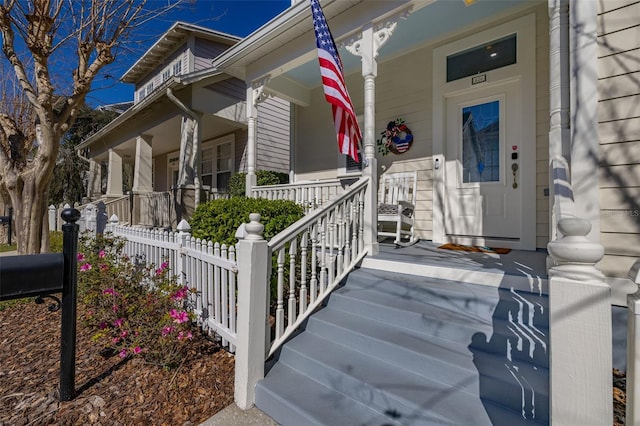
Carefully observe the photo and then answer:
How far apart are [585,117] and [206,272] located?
3238mm

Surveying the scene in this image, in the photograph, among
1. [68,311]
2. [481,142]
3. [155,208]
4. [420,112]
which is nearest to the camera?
[68,311]

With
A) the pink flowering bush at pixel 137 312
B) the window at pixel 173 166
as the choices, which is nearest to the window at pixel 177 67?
the window at pixel 173 166

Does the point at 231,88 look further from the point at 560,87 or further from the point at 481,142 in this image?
the point at 560,87

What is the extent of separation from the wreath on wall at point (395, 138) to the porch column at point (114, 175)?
8601mm

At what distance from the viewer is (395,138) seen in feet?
16.4

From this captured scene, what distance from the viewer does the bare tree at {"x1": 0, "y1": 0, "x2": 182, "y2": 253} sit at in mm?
3943

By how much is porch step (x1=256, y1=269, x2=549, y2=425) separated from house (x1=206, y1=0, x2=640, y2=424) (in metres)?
0.01

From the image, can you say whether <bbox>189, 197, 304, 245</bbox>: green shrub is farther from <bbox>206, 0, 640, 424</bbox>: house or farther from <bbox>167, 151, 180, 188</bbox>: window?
<bbox>167, 151, 180, 188</bbox>: window

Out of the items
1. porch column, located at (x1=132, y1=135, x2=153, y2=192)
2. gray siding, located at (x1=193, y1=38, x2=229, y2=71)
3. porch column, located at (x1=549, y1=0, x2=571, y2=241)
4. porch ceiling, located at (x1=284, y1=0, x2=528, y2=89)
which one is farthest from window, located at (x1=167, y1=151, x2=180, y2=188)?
porch column, located at (x1=549, y1=0, x2=571, y2=241)

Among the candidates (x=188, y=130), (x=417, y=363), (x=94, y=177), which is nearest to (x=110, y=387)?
(x=417, y=363)

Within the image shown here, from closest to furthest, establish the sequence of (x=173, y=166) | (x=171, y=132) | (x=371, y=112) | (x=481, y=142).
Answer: (x=371, y=112) → (x=481, y=142) → (x=171, y=132) → (x=173, y=166)

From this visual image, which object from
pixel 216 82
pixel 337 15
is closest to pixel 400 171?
pixel 337 15

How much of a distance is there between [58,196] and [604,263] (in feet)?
66.5

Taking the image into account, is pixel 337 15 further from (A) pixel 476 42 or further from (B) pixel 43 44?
(B) pixel 43 44
